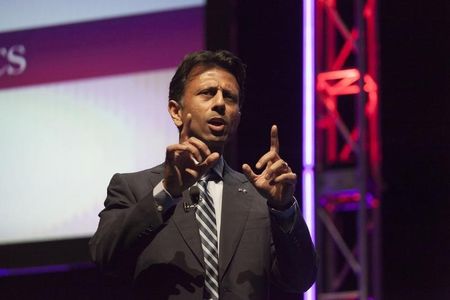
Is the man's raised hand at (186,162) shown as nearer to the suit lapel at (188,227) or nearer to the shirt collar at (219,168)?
the suit lapel at (188,227)

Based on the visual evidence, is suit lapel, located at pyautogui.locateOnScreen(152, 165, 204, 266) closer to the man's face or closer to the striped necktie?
the striped necktie

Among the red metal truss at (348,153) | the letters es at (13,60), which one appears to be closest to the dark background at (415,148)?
the red metal truss at (348,153)

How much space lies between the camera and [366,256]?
13.5 ft

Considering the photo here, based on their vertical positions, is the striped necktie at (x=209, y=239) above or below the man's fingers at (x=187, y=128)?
below

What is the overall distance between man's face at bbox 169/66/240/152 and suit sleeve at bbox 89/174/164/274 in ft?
0.88

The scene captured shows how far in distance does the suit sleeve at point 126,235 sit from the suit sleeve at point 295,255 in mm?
329

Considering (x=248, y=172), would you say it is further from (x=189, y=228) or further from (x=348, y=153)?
(x=348, y=153)

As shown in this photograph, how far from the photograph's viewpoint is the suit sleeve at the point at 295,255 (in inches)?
94.7

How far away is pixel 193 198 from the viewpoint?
98.6 inches

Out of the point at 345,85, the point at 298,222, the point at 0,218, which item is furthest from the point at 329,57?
the point at 298,222

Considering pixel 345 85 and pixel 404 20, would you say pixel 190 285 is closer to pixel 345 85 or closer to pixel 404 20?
pixel 345 85

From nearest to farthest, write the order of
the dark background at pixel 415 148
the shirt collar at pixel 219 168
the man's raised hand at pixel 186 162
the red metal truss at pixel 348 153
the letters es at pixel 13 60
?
1. the man's raised hand at pixel 186 162
2. the shirt collar at pixel 219 168
3. the red metal truss at pixel 348 153
4. the letters es at pixel 13 60
5. the dark background at pixel 415 148

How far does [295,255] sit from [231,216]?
22cm

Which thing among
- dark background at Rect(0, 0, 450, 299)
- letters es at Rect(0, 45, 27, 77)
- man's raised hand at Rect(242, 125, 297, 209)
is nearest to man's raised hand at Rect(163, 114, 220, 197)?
man's raised hand at Rect(242, 125, 297, 209)
